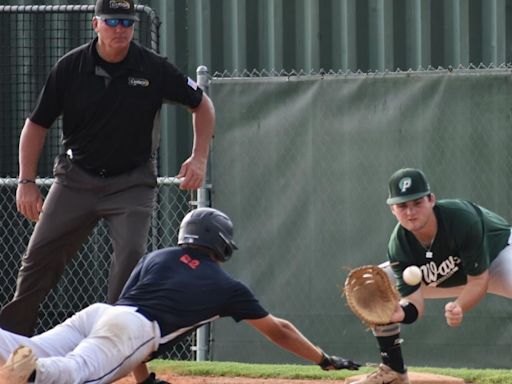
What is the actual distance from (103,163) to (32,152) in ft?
1.43

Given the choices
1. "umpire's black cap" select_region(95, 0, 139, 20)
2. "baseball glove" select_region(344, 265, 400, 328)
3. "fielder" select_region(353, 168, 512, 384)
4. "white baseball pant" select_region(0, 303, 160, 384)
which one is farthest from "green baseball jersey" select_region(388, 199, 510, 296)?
"umpire's black cap" select_region(95, 0, 139, 20)

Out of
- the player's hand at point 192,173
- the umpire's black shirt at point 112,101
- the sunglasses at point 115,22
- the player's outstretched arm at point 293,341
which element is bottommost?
the player's outstretched arm at point 293,341

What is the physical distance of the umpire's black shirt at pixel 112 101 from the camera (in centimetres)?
695

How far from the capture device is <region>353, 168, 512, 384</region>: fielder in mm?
6809

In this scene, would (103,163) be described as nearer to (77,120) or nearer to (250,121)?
(77,120)

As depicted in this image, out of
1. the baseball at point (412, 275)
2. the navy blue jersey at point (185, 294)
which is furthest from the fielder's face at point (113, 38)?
the baseball at point (412, 275)

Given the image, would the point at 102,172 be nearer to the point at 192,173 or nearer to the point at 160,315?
the point at 192,173

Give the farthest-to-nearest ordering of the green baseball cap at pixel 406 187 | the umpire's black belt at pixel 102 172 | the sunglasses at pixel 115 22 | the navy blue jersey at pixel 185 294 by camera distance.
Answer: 1. the umpire's black belt at pixel 102 172
2. the sunglasses at pixel 115 22
3. the green baseball cap at pixel 406 187
4. the navy blue jersey at pixel 185 294

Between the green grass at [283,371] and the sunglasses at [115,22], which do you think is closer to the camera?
the sunglasses at [115,22]

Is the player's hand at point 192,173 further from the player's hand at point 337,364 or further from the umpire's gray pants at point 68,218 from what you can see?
the player's hand at point 337,364

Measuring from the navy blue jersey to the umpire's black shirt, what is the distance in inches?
40.1

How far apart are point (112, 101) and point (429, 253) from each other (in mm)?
1889

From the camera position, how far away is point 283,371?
27.2ft

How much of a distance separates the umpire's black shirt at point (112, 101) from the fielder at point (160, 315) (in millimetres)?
926
